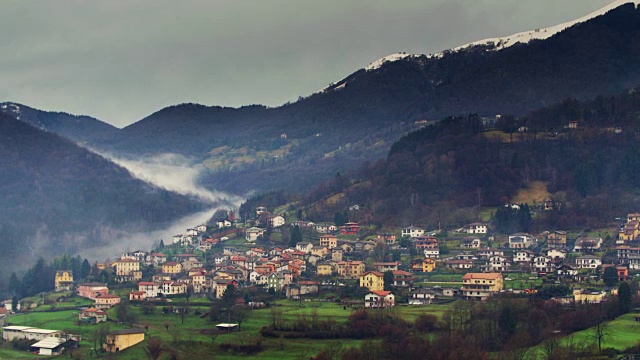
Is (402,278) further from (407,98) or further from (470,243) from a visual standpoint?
(407,98)

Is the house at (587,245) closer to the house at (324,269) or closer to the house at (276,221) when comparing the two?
the house at (324,269)

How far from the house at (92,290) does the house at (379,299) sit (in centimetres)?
1710

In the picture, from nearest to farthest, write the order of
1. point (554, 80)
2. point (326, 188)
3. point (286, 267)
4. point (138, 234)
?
point (286, 267) < point (326, 188) < point (138, 234) < point (554, 80)

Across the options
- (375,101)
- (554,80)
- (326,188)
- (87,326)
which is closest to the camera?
(87,326)

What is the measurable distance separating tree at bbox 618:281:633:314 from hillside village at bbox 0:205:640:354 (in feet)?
5.31

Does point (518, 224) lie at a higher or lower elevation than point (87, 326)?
higher

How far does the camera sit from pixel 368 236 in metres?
80.9

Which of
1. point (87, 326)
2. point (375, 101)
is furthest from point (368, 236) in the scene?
point (375, 101)

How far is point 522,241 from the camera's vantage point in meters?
72.4

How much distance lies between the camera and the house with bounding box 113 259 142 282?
244 ft

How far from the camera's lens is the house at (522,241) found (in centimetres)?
7206

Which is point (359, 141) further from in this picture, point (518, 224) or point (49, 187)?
point (518, 224)

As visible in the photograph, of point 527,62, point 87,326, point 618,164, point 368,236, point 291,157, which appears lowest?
point 87,326

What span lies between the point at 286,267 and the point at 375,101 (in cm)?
9735
